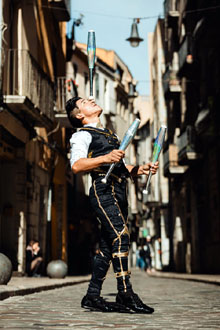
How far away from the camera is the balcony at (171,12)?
3616 centimetres

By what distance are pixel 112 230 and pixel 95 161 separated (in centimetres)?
66

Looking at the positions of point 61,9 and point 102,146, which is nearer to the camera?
point 102,146

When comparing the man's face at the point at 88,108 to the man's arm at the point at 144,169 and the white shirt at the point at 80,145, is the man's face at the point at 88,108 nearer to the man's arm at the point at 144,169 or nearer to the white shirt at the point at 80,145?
the white shirt at the point at 80,145

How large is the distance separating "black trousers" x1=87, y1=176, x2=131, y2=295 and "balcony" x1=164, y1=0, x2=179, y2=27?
30.4 m

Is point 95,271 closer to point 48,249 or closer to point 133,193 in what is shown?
point 48,249

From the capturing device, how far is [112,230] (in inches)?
260

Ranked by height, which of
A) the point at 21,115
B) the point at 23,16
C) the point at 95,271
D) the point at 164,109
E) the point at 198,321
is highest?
the point at 164,109

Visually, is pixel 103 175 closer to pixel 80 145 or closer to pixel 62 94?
pixel 80 145

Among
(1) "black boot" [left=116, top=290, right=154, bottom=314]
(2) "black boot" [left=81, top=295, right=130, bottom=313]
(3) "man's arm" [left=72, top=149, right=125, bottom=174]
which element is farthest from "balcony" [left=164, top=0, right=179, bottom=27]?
(1) "black boot" [left=116, top=290, right=154, bottom=314]

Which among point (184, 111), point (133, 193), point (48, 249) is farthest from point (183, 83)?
point (133, 193)

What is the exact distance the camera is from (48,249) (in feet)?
82.7

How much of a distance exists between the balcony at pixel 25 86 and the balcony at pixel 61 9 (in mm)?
5002

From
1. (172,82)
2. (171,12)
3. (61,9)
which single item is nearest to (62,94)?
(61,9)

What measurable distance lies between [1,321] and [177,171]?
29378 millimetres
